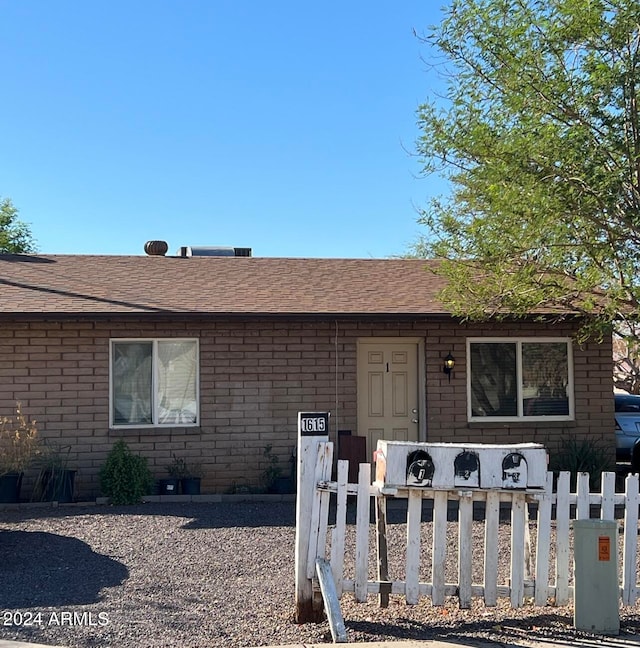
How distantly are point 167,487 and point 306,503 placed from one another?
254 inches

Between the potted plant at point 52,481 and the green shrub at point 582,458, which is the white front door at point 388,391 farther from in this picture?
the potted plant at point 52,481

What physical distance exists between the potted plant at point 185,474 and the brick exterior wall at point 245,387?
14 cm

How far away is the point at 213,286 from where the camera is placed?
48.1 ft

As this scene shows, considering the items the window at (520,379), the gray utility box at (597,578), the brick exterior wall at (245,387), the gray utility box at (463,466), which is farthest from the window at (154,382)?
the gray utility box at (597,578)

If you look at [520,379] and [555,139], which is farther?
[520,379]

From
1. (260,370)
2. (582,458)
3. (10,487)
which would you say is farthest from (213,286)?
(582,458)

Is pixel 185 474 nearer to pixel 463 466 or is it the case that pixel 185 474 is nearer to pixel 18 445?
pixel 18 445

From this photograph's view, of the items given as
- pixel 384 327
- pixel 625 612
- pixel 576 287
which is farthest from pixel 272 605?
pixel 384 327

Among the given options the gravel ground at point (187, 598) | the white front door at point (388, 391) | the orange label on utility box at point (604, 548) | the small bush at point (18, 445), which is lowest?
the gravel ground at point (187, 598)

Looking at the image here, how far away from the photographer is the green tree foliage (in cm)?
914

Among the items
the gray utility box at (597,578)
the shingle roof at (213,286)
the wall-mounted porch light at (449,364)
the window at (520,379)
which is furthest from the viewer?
the window at (520,379)

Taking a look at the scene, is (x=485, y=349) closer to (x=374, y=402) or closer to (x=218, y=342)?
(x=374, y=402)

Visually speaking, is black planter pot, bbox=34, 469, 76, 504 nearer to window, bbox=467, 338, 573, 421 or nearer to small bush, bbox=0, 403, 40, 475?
small bush, bbox=0, 403, 40, 475

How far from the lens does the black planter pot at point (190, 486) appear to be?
12781mm
